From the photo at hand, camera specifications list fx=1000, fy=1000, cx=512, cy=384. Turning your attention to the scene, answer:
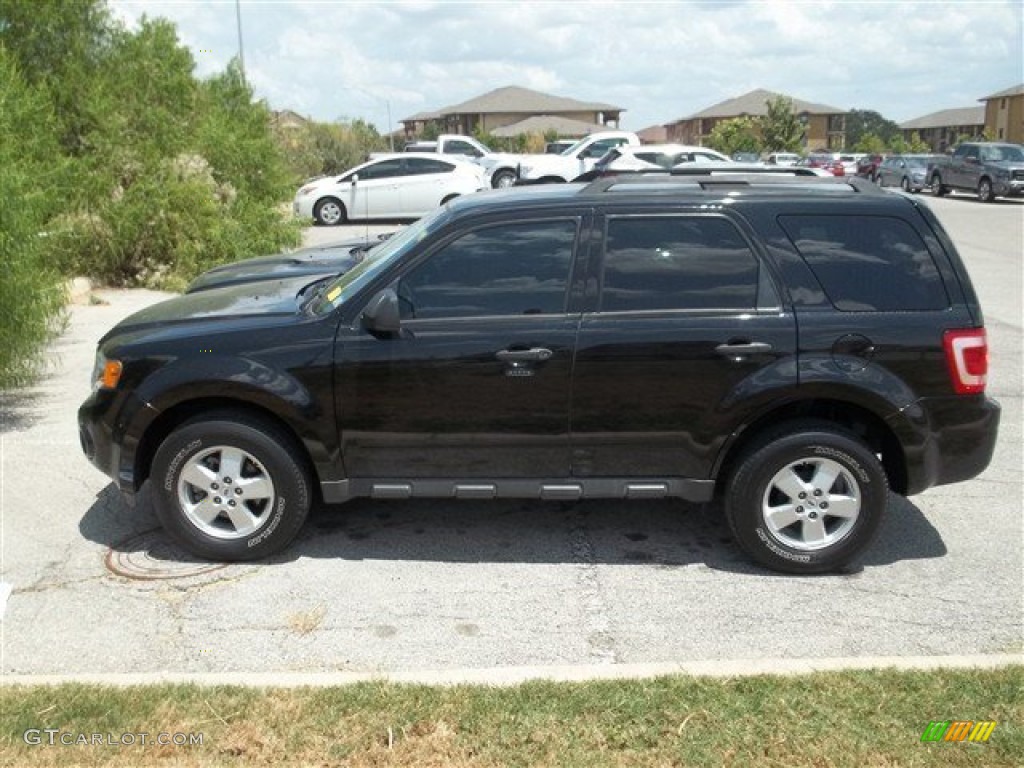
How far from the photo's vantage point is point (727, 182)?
5117 millimetres

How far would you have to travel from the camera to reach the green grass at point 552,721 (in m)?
3.32

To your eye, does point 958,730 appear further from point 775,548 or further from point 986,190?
point 986,190

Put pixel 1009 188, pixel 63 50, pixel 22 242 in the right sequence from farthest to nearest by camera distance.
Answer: pixel 1009 188, pixel 63 50, pixel 22 242

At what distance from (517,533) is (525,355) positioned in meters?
1.16

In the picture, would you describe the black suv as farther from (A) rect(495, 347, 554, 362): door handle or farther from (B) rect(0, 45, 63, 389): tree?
(B) rect(0, 45, 63, 389): tree

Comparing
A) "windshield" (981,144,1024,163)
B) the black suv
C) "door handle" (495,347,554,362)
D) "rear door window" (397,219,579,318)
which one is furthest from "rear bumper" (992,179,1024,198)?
"door handle" (495,347,554,362)

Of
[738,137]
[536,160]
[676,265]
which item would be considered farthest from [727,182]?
[738,137]

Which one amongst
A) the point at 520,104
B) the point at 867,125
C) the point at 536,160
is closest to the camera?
the point at 536,160

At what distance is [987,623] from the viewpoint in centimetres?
439

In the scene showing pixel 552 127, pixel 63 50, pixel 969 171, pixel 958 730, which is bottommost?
pixel 958 730

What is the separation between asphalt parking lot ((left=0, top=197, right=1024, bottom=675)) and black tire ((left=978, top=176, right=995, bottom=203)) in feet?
99.8

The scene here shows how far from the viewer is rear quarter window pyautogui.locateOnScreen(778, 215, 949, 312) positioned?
4.72 m

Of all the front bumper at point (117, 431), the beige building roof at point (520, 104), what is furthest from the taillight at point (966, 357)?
the beige building roof at point (520, 104)

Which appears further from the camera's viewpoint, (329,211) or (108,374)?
(329,211)
